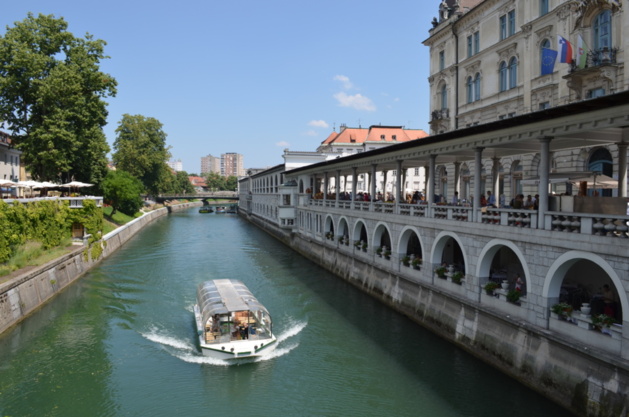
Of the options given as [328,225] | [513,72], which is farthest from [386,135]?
[513,72]

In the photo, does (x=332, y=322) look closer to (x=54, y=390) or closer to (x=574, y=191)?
(x=54, y=390)

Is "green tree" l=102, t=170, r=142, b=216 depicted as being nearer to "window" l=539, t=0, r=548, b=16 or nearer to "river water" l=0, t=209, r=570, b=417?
"river water" l=0, t=209, r=570, b=417

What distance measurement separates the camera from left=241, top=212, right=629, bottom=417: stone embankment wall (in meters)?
12.7

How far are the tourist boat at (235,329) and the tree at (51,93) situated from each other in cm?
3056

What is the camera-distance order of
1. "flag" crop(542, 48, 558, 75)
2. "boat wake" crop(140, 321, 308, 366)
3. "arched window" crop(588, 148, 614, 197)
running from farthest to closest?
"arched window" crop(588, 148, 614, 197) < "flag" crop(542, 48, 558, 75) < "boat wake" crop(140, 321, 308, 366)

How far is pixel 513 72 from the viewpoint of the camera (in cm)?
3606

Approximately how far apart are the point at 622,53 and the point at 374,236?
16.8m

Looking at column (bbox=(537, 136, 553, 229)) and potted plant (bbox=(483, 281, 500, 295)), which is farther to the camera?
potted plant (bbox=(483, 281, 500, 295))

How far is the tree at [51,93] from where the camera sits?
1658 inches

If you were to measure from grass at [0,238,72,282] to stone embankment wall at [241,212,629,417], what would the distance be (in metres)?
19.7

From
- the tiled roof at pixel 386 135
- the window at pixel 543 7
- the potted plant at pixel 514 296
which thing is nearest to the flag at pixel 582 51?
the window at pixel 543 7

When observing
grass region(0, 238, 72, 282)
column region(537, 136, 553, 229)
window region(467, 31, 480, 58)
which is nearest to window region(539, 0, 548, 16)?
window region(467, 31, 480, 58)

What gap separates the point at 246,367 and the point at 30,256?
57.0 feet

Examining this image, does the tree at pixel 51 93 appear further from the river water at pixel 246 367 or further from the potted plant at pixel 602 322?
the potted plant at pixel 602 322
